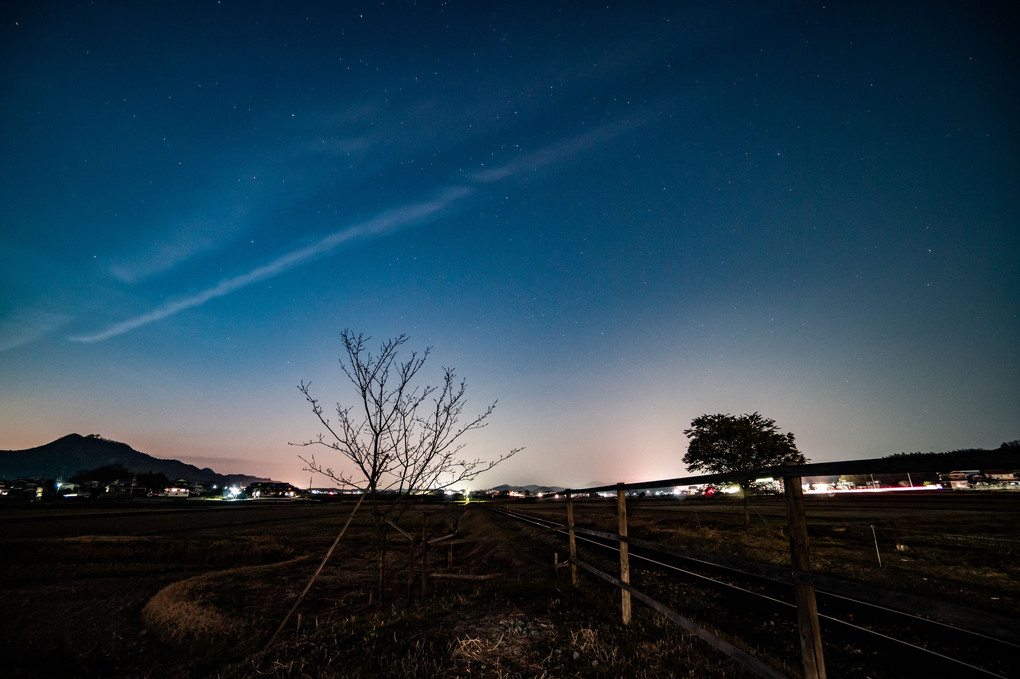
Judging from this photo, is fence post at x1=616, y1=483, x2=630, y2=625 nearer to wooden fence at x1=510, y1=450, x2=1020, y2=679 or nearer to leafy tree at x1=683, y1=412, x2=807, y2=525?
wooden fence at x1=510, y1=450, x2=1020, y2=679

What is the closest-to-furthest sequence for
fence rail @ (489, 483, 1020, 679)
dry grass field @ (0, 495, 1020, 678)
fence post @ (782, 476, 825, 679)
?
fence rail @ (489, 483, 1020, 679) < fence post @ (782, 476, 825, 679) < dry grass field @ (0, 495, 1020, 678)

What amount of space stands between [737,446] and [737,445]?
5cm

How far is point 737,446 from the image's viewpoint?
2450cm

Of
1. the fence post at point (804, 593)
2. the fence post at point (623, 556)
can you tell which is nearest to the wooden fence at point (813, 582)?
the fence post at point (804, 593)

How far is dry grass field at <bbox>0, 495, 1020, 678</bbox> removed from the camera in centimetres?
557

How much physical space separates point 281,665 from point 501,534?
68.1 ft

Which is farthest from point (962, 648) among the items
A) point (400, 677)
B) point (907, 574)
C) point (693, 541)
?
point (693, 541)

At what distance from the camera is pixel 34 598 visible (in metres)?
14.4

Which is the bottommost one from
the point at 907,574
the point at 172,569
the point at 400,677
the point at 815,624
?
the point at 172,569

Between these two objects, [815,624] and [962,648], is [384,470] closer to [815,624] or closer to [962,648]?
[815,624]

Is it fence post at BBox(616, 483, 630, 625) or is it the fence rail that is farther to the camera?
fence post at BBox(616, 483, 630, 625)

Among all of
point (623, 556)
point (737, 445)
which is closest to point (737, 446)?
point (737, 445)

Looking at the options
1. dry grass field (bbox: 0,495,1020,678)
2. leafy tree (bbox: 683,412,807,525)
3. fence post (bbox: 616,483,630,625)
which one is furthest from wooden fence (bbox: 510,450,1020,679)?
leafy tree (bbox: 683,412,807,525)

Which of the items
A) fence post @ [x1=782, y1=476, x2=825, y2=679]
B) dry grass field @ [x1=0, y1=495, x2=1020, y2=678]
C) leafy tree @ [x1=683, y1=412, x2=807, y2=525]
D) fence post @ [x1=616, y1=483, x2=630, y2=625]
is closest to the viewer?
fence post @ [x1=782, y1=476, x2=825, y2=679]
